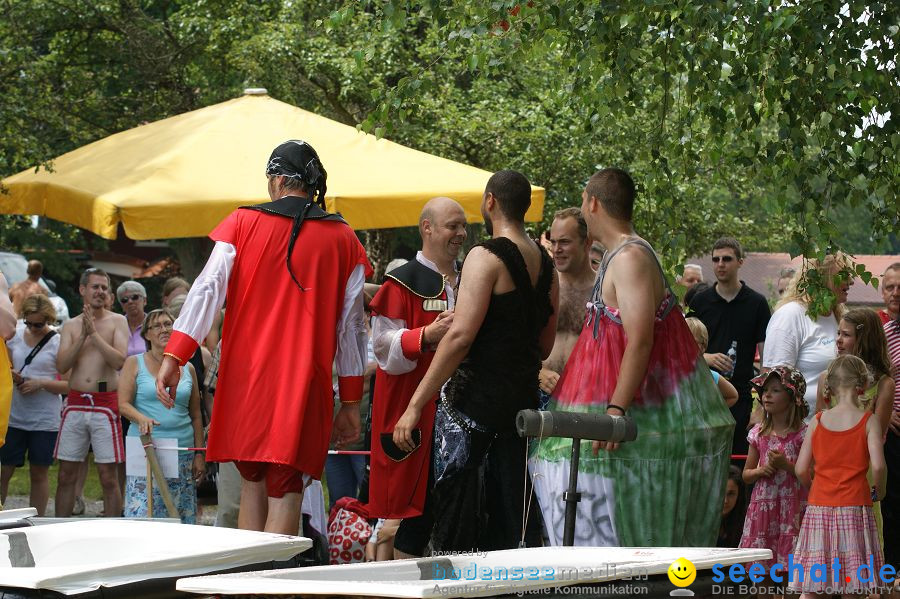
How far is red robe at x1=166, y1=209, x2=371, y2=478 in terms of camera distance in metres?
4.97

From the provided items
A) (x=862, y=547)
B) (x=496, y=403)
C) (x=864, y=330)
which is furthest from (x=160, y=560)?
(x=864, y=330)

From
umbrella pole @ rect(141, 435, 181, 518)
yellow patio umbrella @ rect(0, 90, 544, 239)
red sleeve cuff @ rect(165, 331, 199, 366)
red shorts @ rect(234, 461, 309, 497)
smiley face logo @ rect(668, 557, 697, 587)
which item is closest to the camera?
smiley face logo @ rect(668, 557, 697, 587)

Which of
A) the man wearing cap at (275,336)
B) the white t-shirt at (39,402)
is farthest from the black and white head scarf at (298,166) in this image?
the white t-shirt at (39,402)

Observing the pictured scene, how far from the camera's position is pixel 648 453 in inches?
179

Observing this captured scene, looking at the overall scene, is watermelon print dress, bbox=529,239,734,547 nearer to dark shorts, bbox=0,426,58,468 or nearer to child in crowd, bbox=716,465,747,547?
child in crowd, bbox=716,465,747,547

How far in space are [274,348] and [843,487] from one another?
3368mm

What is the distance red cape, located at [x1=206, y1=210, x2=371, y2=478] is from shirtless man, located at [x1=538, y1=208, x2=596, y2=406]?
1445 millimetres

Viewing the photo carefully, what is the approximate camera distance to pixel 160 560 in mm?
3586

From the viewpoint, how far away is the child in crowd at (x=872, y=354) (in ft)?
24.0

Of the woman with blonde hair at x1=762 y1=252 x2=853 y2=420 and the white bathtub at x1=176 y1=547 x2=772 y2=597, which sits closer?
the white bathtub at x1=176 y1=547 x2=772 y2=597

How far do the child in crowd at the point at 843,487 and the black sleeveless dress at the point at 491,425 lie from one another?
2091mm

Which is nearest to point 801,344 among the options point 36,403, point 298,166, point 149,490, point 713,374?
point 713,374

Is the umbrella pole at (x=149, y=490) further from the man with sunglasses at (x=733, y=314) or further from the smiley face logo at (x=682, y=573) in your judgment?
the smiley face logo at (x=682, y=573)

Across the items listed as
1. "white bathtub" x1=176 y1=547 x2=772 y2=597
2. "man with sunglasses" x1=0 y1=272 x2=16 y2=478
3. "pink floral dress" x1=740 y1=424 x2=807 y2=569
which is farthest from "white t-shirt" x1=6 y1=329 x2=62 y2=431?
"white bathtub" x1=176 y1=547 x2=772 y2=597
